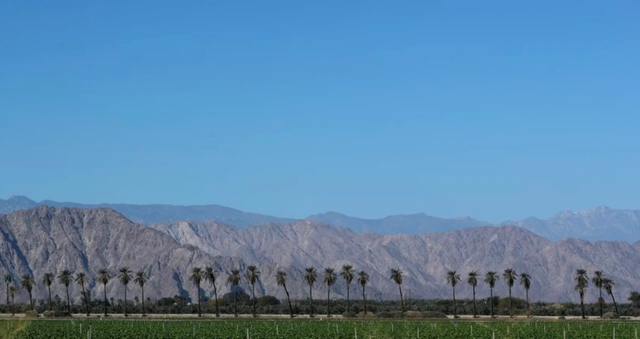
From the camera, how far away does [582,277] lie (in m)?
165

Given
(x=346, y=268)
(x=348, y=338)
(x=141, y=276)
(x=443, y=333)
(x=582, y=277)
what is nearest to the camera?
(x=348, y=338)

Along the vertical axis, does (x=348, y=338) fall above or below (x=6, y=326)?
below

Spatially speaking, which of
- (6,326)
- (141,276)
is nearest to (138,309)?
(141,276)

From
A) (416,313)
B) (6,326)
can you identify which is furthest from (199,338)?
(416,313)

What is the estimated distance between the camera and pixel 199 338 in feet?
261

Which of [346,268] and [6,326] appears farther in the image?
[346,268]

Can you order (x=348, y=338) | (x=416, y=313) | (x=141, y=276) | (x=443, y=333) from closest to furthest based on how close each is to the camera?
(x=348, y=338)
(x=443, y=333)
(x=416, y=313)
(x=141, y=276)

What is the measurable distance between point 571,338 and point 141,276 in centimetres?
12430

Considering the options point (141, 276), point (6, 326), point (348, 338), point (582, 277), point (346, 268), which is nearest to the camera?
point (6, 326)

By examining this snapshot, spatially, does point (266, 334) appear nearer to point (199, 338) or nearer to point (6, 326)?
point (199, 338)

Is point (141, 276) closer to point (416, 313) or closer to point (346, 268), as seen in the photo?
point (346, 268)

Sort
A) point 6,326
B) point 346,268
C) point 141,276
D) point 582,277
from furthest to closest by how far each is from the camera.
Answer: point 141,276, point 346,268, point 582,277, point 6,326

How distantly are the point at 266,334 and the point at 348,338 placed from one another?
11152 mm

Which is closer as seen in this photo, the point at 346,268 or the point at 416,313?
the point at 416,313
